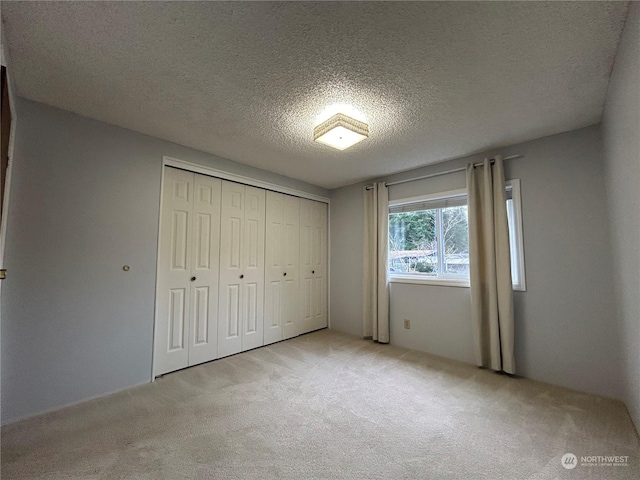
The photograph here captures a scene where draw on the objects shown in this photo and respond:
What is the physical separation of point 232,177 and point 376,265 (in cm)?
226

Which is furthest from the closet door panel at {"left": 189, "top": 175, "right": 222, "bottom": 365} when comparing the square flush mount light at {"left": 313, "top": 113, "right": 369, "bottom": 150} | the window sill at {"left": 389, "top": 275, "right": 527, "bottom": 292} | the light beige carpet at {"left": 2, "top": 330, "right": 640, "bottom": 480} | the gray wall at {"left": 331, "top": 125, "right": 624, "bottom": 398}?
the gray wall at {"left": 331, "top": 125, "right": 624, "bottom": 398}

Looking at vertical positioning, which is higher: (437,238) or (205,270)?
(437,238)

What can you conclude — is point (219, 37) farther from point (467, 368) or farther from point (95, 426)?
point (467, 368)

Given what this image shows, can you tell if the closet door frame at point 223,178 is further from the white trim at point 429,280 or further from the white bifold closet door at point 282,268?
the white trim at point 429,280

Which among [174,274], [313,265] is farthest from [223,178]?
[313,265]

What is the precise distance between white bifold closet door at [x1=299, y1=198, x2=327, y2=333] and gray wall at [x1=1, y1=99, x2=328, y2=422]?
2.07 meters

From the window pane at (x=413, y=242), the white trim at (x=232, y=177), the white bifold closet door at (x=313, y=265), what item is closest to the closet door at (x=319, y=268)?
the white bifold closet door at (x=313, y=265)

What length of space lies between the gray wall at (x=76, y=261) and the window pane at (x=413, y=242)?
9.74 feet

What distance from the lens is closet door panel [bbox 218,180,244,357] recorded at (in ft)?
10.3

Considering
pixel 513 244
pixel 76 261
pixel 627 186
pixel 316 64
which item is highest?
pixel 316 64

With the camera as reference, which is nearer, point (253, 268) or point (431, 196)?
point (431, 196)

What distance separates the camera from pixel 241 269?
11.0 ft

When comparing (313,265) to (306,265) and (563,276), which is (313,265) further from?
(563,276)

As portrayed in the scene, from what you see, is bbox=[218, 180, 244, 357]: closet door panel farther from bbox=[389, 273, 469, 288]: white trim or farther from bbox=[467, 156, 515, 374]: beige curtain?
bbox=[467, 156, 515, 374]: beige curtain
